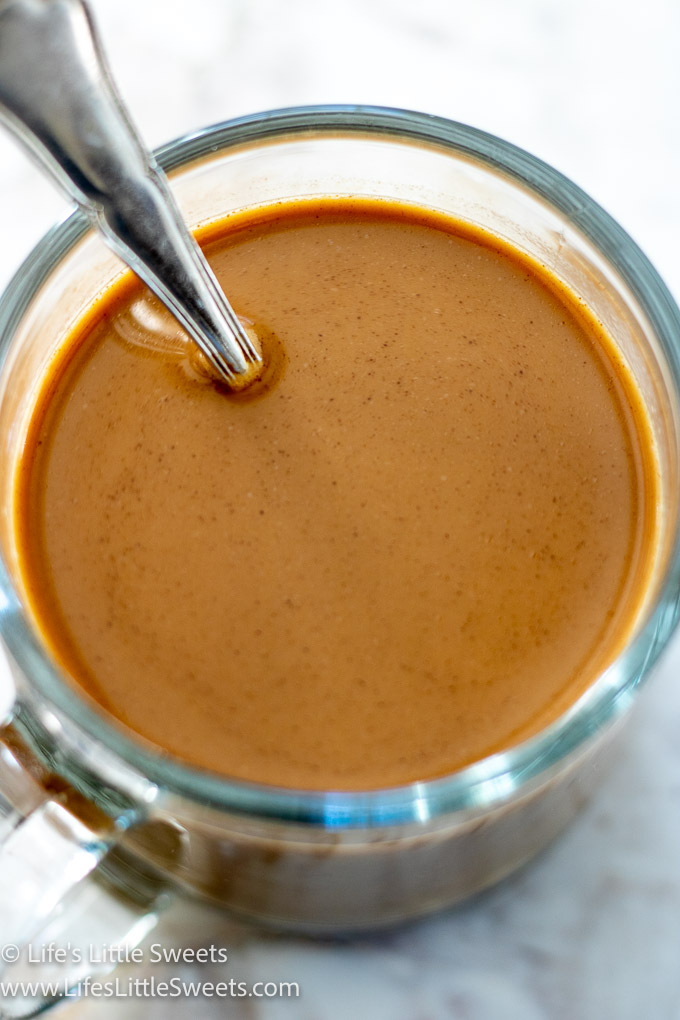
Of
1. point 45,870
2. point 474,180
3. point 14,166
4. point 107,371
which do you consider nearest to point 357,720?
point 45,870

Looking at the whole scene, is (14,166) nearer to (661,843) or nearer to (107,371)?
(107,371)

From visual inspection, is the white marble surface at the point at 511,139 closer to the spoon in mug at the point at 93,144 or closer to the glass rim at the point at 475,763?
the glass rim at the point at 475,763

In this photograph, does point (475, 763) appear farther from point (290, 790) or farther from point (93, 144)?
point (93, 144)

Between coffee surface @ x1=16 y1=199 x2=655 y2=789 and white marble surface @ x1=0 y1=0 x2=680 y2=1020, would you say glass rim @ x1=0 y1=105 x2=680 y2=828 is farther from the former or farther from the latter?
white marble surface @ x1=0 y1=0 x2=680 y2=1020

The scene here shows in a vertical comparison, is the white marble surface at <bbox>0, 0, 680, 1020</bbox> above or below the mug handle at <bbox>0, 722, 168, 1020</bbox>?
above

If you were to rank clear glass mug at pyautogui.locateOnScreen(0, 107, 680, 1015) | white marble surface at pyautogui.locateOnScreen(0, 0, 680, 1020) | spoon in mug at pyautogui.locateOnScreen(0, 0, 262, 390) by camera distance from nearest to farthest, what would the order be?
spoon in mug at pyautogui.locateOnScreen(0, 0, 262, 390)
clear glass mug at pyautogui.locateOnScreen(0, 107, 680, 1015)
white marble surface at pyautogui.locateOnScreen(0, 0, 680, 1020)

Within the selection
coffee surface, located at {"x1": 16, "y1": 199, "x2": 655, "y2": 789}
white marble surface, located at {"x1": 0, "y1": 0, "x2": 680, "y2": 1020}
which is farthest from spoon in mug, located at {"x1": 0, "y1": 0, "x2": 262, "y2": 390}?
white marble surface, located at {"x1": 0, "y1": 0, "x2": 680, "y2": 1020}
